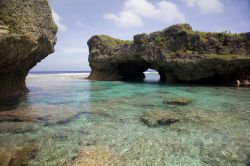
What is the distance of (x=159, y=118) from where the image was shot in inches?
369

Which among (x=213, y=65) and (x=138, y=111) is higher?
(x=213, y=65)

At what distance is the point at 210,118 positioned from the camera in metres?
9.61

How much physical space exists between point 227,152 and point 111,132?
143 inches

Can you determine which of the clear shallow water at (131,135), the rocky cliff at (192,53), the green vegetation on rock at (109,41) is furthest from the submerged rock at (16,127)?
the green vegetation on rock at (109,41)

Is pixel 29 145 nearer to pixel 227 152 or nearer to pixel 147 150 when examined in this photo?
pixel 147 150

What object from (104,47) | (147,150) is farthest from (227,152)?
(104,47)

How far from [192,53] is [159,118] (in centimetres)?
1518

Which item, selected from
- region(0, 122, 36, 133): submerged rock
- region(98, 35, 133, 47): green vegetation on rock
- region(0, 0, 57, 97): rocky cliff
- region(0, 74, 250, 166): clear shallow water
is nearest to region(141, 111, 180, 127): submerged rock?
region(0, 74, 250, 166): clear shallow water

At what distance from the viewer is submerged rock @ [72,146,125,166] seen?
17.9 ft

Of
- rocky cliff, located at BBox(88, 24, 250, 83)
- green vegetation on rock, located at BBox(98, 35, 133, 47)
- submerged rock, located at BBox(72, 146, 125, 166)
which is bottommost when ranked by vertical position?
submerged rock, located at BBox(72, 146, 125, 166)

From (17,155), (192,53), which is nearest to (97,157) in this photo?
(17,155)

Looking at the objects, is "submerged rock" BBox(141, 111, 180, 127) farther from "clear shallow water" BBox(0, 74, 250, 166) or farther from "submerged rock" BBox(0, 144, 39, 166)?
"submerged rock" BBox(0, 144, 39, 166)

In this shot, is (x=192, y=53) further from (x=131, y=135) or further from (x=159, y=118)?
(x=131, y=135)

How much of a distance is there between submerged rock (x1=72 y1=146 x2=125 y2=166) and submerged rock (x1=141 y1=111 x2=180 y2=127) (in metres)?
2.98
